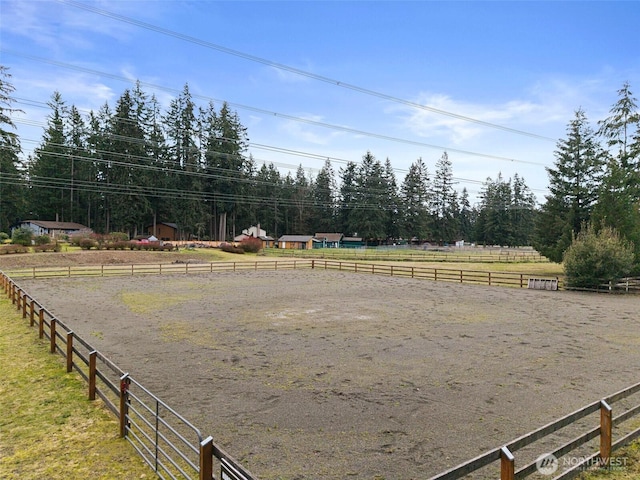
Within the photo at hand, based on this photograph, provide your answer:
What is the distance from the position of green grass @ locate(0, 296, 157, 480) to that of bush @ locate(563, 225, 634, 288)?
80.0ft

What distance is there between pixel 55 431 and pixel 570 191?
130ft

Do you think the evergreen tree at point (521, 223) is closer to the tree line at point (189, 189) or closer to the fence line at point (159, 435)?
the tree line at point (189, 189)

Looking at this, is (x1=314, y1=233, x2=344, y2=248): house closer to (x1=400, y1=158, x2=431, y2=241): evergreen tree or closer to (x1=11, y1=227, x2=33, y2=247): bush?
(x1=400, y1=158, x2=431, y2=241): evergreen tree

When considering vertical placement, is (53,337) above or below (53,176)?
below

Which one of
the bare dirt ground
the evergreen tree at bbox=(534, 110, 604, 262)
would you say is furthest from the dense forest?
the bare dirt ground

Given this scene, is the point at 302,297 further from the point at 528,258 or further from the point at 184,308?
the point at 528,258

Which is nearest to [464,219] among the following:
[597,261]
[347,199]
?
[347,199]

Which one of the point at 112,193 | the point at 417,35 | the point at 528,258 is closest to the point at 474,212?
the point at 528,258

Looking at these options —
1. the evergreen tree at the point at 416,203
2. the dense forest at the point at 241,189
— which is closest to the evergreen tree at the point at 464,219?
the dense forest at the point at 241,189

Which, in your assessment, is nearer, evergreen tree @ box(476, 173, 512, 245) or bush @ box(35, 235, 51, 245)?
bush @ box(35, 235, 51, 245)

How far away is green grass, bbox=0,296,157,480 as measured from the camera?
4.61 m

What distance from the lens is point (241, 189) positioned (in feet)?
239

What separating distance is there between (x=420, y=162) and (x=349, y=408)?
9794cm
